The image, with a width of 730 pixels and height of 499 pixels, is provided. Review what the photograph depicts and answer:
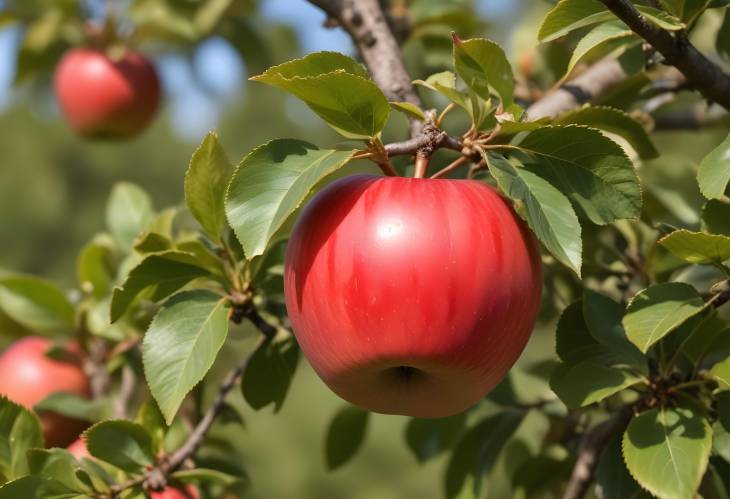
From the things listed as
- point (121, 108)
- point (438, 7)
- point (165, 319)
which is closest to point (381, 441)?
point (121, 108)

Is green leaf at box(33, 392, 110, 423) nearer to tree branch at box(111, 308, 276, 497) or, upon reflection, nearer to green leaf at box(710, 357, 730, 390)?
tree branch at box(111, 308, 276, 497)

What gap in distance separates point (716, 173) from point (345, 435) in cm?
69

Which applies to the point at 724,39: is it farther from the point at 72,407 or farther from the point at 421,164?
the point at 72,407

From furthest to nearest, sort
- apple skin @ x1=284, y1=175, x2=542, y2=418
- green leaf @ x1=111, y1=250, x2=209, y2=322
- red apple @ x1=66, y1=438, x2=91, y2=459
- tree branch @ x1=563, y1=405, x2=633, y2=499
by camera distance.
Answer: red apple @ x1=66, y1=438, x2=91, y2=459 → tree branch @ x1=563, y1=405, x2=633, y2=499 → green leaf @ x1=111, y1=250, x2=209, y2=322 → apple skin @ x1=284, y1=175, x2=542, y2=418

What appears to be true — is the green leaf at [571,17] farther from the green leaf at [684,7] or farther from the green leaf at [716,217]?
A: the green leaf at [716,217]

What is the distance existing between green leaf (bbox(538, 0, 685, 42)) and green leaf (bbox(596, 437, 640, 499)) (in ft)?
1.39

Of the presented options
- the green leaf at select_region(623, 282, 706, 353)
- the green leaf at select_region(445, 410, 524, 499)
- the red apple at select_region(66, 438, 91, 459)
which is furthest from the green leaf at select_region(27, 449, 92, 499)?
the green leaf at select_region(623, 282, 706, 353)

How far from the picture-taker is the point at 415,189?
2.71ft

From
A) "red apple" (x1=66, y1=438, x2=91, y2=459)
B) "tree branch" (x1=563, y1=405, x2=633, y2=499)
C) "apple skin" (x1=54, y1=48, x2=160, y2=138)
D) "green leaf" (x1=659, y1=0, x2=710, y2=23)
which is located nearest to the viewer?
"green leaf" (x1=659, y1=0, x2=710, y2=23)

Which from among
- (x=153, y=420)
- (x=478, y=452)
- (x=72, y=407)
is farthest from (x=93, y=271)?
(x=478, y=452)

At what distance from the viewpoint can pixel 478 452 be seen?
1222 mm

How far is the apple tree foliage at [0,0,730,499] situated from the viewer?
838 millimetres

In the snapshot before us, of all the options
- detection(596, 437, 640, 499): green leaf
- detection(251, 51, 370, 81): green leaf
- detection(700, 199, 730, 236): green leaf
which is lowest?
detection(596, 437, 640, 499): green leaf

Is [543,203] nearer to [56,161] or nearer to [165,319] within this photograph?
[165,319]
